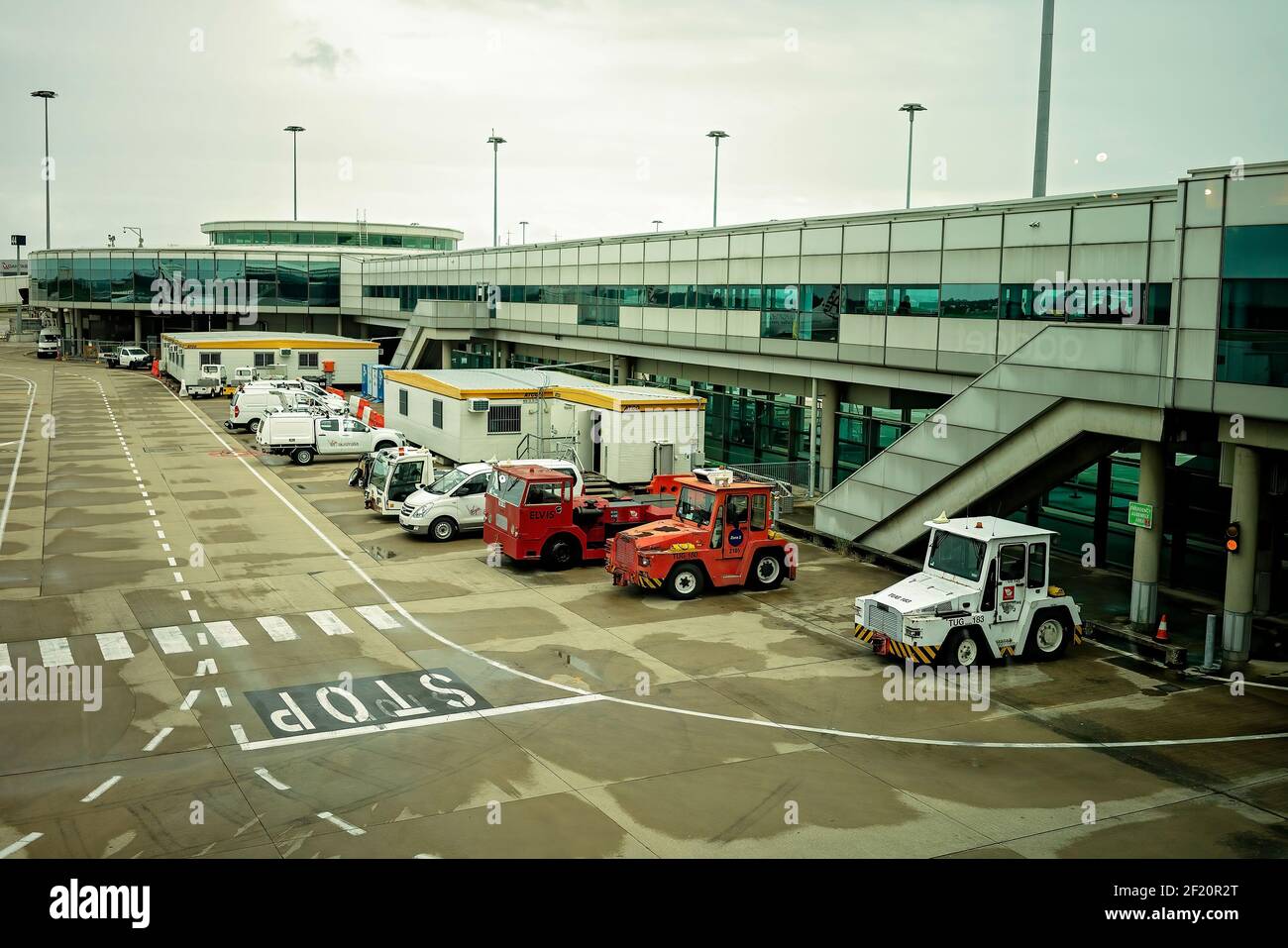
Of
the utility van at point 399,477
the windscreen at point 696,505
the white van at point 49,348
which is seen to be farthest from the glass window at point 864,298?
the white van at point 49,348

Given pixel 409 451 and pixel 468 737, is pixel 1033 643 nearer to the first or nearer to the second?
pixel 468 737

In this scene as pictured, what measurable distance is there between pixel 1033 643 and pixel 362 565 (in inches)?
604

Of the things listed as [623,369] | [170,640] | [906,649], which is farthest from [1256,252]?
[623,369]

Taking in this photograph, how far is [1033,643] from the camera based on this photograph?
2044 cm

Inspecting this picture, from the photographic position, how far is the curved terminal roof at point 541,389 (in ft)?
115

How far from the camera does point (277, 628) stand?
853 inches

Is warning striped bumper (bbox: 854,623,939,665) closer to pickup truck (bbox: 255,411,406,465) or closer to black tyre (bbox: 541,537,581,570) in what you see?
black tyre (bbox: 541,537,581,570)

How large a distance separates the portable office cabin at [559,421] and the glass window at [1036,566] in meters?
16.2

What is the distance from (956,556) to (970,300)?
452 inches

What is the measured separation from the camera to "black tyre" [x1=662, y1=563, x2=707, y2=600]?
79.3 feet

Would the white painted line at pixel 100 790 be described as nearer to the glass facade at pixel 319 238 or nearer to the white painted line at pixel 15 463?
the white painted line at pixel 15 463

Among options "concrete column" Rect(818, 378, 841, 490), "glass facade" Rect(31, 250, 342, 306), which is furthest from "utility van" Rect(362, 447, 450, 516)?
"glass facade" Rect(31, 250, 342, 306)

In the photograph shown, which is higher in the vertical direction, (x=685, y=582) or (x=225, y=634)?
(x=685, y=582)

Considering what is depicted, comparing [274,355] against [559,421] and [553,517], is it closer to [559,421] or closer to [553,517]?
[559,421]
